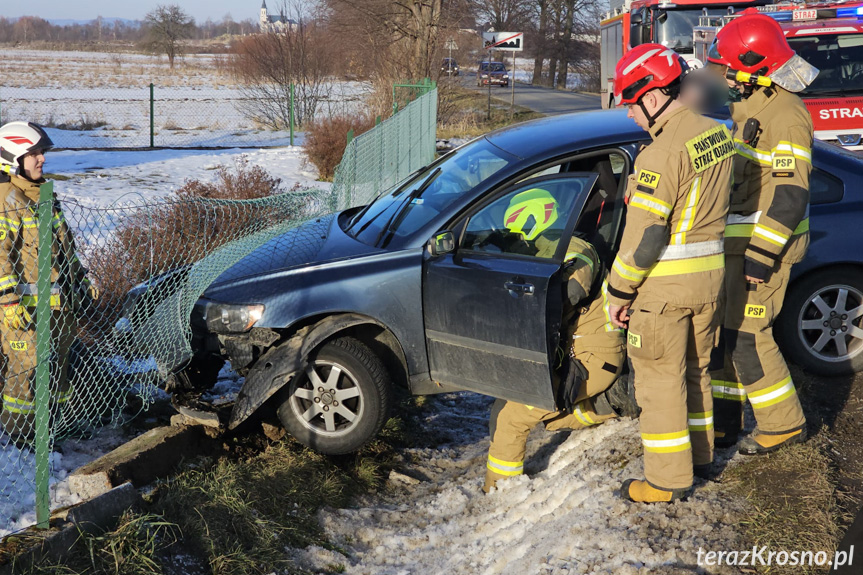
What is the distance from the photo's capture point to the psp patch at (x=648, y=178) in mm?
3092

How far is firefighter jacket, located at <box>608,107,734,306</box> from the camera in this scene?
3.09 metres

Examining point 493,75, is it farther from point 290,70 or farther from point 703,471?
point 703,471

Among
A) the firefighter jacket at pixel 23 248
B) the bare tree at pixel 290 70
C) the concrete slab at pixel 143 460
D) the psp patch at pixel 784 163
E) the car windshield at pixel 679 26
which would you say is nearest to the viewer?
the psp patch at pixel 784 163

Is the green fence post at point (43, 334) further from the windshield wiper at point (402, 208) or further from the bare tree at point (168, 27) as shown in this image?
the bare tree at point (168, 27)

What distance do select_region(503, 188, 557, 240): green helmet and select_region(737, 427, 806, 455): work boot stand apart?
1483 millimetres

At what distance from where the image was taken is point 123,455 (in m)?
3.91

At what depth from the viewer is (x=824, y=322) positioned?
456cm

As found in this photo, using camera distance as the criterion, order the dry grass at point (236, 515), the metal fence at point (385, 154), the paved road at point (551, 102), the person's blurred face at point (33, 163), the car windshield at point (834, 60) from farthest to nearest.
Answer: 1. the paved road at point (551, 102)
2. the car windshield at point (834, 60)
3. the metal fence at point (385, 154)
4. the person's blurred face at point (33, 163)
5. the dry grass at point (236, 515)

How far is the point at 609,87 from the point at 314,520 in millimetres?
16806

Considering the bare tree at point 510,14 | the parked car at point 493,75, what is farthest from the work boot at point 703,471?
the bare tree at point 510,14

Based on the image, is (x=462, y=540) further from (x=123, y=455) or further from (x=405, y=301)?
(x=123, y=455)

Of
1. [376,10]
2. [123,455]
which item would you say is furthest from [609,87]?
[123,455]

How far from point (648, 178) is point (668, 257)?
359 mm

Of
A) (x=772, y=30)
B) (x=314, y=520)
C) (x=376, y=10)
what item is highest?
(x=376, y=10)
